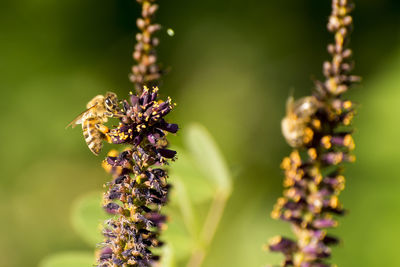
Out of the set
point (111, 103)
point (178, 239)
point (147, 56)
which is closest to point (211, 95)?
point (178, 239)

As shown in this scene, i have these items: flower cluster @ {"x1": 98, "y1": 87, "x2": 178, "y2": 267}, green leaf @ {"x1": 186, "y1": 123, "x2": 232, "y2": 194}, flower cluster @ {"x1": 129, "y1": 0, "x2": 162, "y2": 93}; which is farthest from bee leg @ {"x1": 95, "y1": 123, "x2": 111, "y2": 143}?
green leaf @ {"x1": 186, "y1": 123, "x2": 232, "y2": 194}

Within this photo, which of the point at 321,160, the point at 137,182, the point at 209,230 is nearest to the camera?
the point at 137,182

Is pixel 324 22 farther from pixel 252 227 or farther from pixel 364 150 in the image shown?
pixel 252 227

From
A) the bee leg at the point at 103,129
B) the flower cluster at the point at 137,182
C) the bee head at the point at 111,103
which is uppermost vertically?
the bee head at the point at 111,103

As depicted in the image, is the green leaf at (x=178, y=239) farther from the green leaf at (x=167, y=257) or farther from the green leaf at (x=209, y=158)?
the green leaf at (x=167, y=257)

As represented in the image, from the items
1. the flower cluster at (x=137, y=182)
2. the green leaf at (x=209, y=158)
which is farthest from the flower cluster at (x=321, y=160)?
the green leaf at (x=209, y=158)

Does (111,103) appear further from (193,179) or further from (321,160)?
(193,179)
